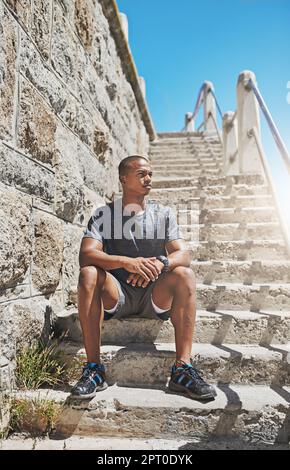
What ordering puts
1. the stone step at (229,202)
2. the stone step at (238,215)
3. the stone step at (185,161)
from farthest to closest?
1. the stone step at (185,161)
2. the stone step at (229,202)
3. the stone step at (238,215)

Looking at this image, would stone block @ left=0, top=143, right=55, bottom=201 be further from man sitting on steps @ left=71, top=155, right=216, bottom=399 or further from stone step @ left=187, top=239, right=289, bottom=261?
stone step @ left=187, top=239, right=289, bottom=261

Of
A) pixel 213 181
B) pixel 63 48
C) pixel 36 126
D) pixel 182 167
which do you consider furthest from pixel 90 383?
pixel 182 167

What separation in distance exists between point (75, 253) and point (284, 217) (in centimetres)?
153

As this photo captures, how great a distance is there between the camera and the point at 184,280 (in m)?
1.77

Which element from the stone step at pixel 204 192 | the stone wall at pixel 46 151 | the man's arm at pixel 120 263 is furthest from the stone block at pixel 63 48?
the stone step at pixel 204 192

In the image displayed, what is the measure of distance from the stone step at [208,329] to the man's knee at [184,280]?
1.23ft

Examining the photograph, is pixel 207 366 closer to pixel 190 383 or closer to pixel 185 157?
pixel 190 383

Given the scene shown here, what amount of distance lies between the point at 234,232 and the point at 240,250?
279 millimetres

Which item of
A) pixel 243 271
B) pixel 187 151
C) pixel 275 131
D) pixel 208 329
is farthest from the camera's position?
pixel 187 151

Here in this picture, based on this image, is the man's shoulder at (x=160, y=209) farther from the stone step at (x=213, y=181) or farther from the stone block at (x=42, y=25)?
the stone step at (x=213, y=181)

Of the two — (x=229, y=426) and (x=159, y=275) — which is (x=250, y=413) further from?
(x=159, y=275)

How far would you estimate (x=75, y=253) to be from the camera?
95.7 inches

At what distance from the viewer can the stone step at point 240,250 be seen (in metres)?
A: 2.84
